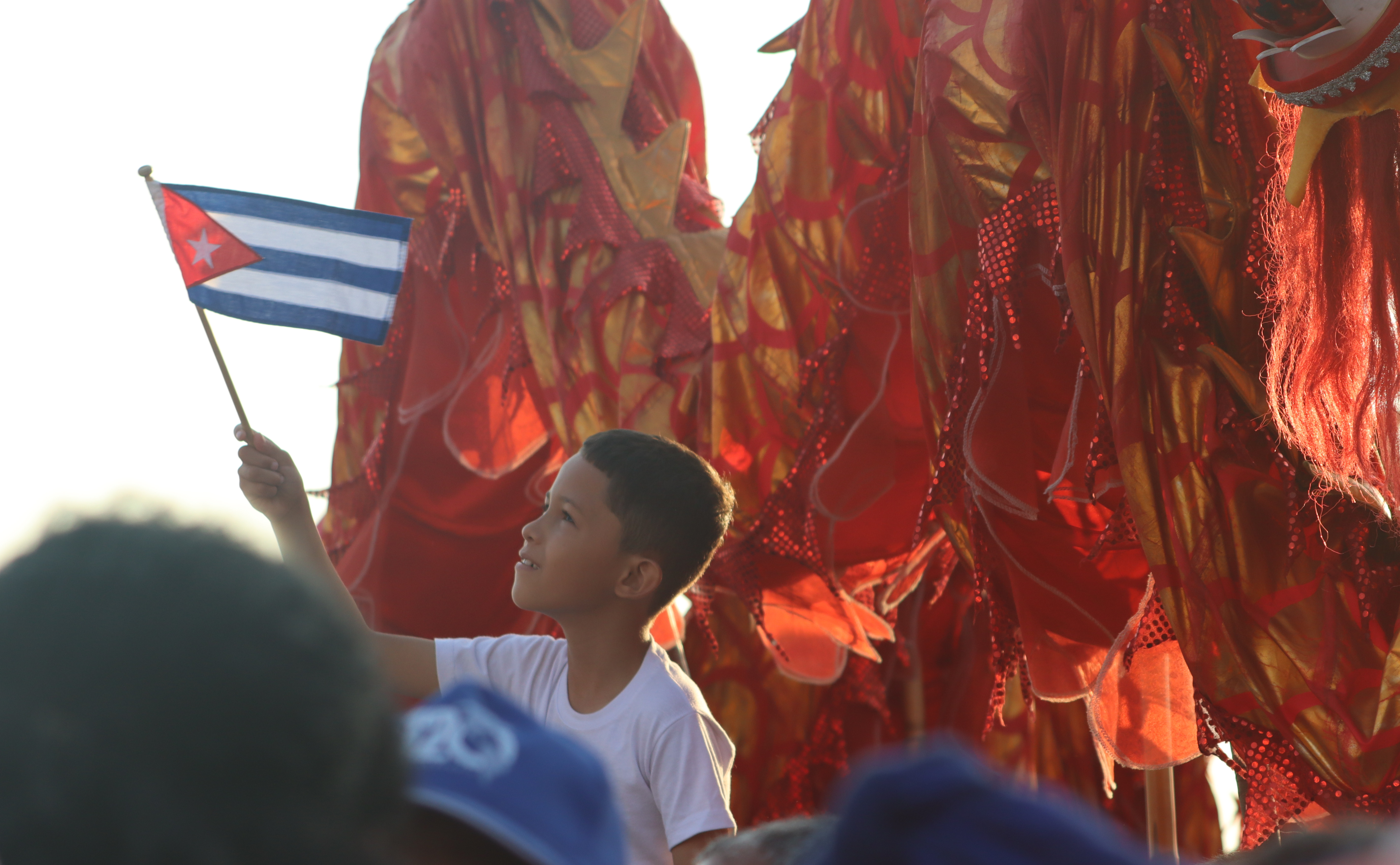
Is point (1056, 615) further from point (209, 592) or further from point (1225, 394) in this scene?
point (209, 592)

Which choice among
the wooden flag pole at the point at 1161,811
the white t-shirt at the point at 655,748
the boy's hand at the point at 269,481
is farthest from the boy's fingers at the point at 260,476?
the wooden flag pole at the point at 1161,811

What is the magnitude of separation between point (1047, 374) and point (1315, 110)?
0.50 metres

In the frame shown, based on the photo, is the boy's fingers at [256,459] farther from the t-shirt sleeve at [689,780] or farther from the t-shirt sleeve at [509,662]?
the t-shirt sleeve at [689,780]

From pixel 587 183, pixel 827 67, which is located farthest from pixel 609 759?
pixel 587 183

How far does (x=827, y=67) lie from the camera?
6.46 ft

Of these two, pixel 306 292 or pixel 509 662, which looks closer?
pixel 509 662

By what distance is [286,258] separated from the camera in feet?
5.44

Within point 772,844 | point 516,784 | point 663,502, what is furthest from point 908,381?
point 516,784

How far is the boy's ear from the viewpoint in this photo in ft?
4.22

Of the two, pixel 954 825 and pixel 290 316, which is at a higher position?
pixel 290 316

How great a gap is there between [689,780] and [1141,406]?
2.15 feet

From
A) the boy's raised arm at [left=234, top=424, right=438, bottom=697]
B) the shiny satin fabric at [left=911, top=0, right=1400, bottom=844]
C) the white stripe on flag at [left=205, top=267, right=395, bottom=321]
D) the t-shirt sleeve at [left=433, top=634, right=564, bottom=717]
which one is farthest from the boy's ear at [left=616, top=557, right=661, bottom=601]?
the white stripe on flag at [left=205, top=267, right=395, bottom=321]

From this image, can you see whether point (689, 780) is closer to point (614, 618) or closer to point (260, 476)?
point (614, 618)

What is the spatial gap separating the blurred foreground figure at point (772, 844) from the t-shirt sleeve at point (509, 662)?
650 millimetres
